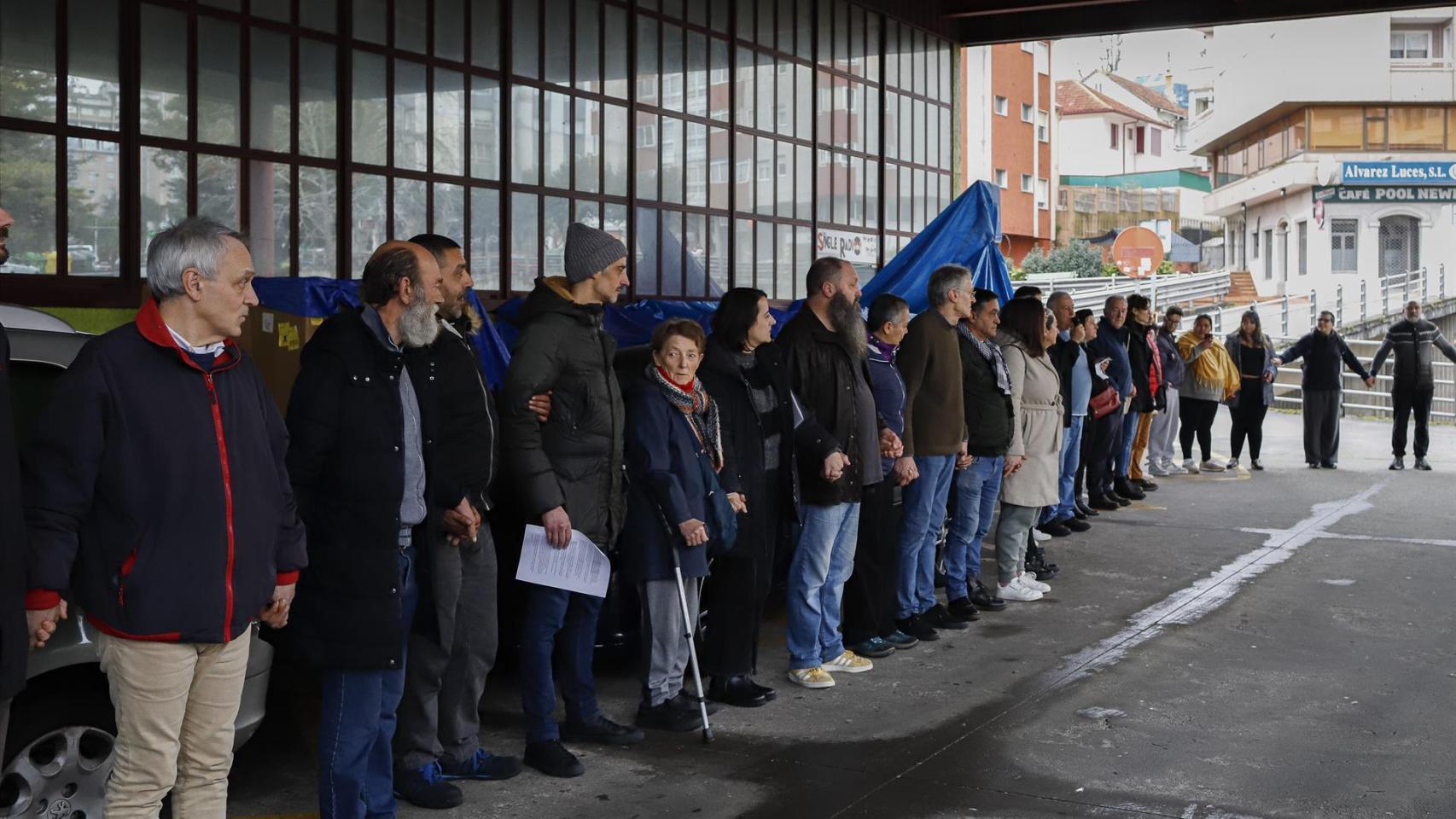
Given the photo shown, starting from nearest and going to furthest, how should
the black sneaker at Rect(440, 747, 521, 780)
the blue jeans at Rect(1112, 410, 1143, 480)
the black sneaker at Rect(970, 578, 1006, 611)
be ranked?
the black sneaker at Rect(440, 747, 521, 780)
the black sneaker at Rect(970, 578, 1006, 611)
the blue jeans at Rect(1112, 410, 1143, 480)

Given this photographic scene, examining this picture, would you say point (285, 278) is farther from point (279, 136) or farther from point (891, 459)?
point (891, 459)

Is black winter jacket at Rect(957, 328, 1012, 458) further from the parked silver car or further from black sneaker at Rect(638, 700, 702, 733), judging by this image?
the parked silver car

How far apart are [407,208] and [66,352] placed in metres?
4.30

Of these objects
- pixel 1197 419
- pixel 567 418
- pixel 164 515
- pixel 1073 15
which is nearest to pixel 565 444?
pixel 567 418

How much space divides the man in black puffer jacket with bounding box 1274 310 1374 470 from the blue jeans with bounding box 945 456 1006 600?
9796 millimetres

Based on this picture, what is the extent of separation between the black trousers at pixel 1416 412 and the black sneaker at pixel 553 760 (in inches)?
571

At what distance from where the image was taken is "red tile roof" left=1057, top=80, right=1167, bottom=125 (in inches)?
3718

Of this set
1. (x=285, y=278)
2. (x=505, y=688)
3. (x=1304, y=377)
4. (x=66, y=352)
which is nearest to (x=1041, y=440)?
(x=505, y=688)

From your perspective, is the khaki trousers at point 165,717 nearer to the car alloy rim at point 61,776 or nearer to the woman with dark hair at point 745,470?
the car alloy rim at point 61,776

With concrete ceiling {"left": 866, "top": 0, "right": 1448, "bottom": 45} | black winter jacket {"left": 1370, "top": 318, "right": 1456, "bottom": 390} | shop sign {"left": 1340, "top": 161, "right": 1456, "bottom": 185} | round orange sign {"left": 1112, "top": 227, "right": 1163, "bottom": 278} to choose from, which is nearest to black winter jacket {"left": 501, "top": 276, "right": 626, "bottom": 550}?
concrete ceiling {"left": 866, "top": 0, "right": 1448, "bottom": 45}

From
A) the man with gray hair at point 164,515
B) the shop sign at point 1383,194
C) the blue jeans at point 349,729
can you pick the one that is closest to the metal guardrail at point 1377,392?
Answer: the blue jeans at point 349,729

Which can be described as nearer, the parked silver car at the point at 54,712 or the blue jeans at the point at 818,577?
the parked silver car at the point at 54,712

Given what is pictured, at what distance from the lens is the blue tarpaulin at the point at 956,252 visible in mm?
10672

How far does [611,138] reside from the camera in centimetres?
1047
